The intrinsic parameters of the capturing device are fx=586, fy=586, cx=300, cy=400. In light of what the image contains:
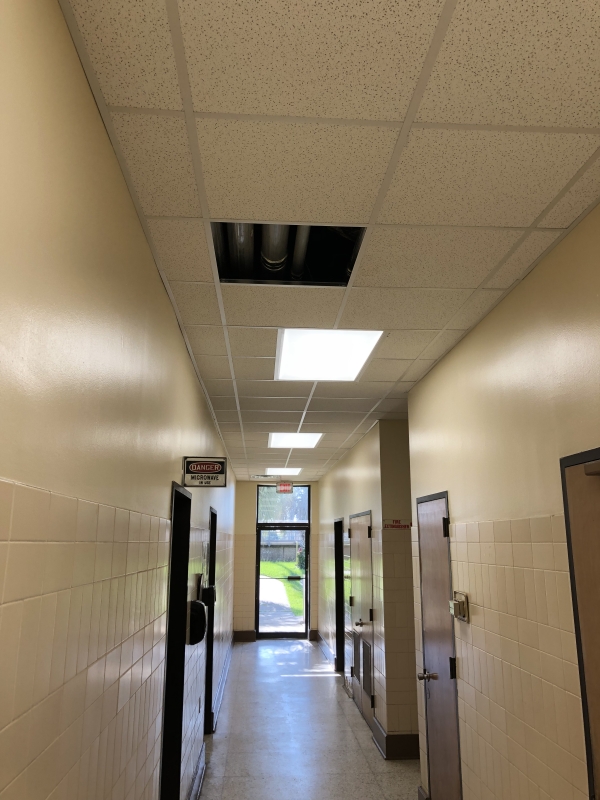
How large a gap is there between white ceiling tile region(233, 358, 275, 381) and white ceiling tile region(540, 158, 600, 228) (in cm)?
196

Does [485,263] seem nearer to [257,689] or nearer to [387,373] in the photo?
[387,373]

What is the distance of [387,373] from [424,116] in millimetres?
2461

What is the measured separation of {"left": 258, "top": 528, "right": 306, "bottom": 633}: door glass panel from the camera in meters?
11.1

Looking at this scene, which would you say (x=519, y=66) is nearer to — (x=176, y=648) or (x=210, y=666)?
(x=176, y=648)

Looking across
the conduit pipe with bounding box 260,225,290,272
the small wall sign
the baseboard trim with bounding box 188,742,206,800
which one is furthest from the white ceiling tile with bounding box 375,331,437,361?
the baseboard trim with bounding box 188,742,206,800

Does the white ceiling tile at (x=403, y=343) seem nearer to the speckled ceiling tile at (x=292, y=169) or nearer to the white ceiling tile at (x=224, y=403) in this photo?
the speckled ceiling tile at (x=292, y=169)

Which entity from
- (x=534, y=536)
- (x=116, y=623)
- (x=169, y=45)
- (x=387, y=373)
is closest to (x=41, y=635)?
(x=116, y=623)

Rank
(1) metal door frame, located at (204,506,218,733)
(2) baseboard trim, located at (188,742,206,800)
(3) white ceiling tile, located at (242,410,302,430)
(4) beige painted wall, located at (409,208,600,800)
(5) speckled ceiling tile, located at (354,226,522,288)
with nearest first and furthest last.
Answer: (4) beige painted wall, located at (409,208,600,800), (5) speckled ceiling tile, located at (354,226,522,288), (2) baseboard trim, located at (188,742,206,800), (3) white ceiling tile, located at (242,410,302,430), (1) metal door frame, located at (204,506,218,733)

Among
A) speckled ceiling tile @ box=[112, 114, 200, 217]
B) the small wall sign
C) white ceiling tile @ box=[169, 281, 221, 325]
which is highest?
speckled ceiling tile @ box=[112, 114, 200, 217]

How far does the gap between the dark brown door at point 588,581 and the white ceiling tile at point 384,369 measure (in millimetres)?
1746

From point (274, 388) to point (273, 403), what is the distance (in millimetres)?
506

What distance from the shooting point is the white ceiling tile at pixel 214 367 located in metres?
3.76

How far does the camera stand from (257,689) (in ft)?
23.8

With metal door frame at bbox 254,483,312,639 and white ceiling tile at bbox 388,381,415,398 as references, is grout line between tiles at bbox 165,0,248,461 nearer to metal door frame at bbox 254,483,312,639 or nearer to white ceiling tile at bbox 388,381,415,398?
white ceiling tile at bbox 388,381,415,398
